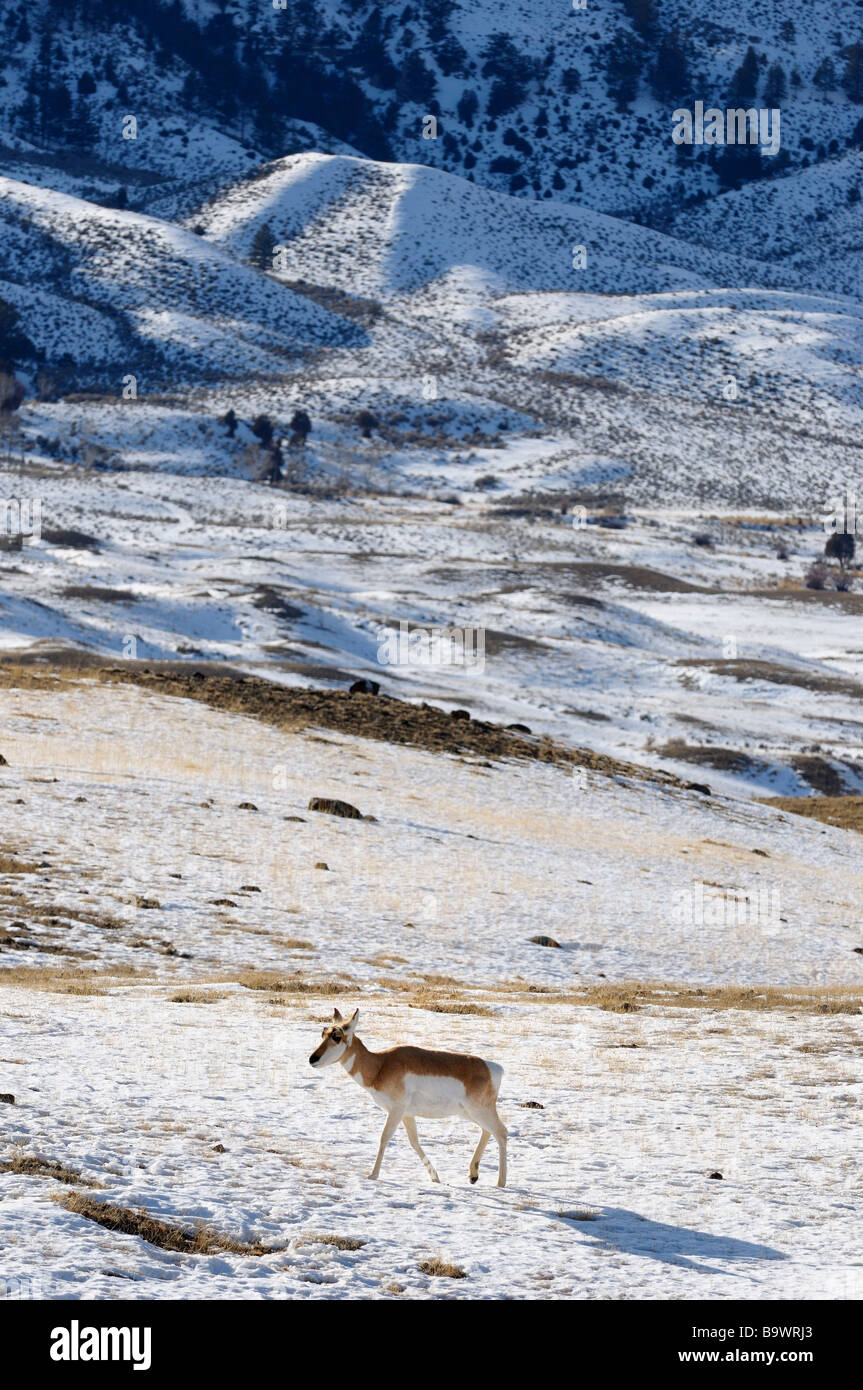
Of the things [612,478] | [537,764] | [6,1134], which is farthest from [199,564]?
[6,1134]

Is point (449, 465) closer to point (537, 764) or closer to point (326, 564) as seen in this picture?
point (326, 564)

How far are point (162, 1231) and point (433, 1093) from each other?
1952 mm

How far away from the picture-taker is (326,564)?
9319 cm

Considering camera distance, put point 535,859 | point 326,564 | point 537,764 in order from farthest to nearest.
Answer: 1. point 326,564
2. point 537,764
3. point 535,859

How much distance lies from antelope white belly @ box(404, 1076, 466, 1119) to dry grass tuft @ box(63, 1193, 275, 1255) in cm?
144

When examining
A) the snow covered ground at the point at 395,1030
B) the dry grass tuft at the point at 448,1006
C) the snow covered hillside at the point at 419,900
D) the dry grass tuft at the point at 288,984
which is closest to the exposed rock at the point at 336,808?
the snow covered hillside at the point at 419,900

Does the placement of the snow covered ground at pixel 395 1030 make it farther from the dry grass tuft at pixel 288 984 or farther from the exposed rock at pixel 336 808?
the exposed rock at pixel 336 808

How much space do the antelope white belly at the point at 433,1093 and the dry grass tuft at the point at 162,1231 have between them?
56.8 inches

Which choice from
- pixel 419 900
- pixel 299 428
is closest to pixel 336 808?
pixel 419 900

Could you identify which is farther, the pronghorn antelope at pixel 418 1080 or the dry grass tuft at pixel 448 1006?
the dry grass tuft at pixel 448 1006

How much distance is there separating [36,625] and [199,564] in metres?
24.4

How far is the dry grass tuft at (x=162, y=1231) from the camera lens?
886 cm

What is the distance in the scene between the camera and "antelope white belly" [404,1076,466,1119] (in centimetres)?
998

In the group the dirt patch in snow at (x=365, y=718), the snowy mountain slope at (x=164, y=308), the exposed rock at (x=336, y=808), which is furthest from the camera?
the snowy mountain slope at (x=164, y=308)
